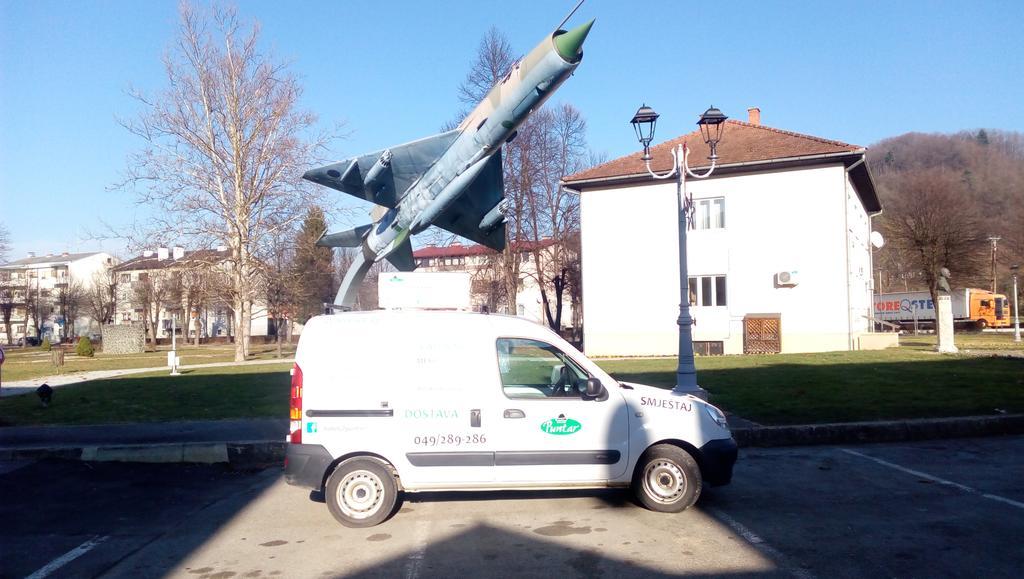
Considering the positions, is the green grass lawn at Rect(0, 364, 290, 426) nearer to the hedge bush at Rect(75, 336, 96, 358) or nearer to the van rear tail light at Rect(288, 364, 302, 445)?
the van rear tail light at Rect(288, 364, 302, 445)

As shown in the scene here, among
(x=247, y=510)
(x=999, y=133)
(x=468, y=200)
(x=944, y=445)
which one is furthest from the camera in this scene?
(x=999, y=133)

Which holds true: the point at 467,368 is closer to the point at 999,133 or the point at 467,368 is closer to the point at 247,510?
the point at 247,510

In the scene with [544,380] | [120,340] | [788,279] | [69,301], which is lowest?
[120,340]

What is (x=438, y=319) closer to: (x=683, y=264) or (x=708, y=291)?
(x=683, y=264)

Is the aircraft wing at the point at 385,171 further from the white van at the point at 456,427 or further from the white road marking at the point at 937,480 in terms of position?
the white road marking at the point at 937,480

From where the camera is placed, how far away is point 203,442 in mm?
10328

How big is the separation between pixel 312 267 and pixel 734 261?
30.4 meters

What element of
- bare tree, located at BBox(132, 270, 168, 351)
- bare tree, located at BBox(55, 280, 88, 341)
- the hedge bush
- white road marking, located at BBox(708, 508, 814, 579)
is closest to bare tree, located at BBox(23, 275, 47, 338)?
bare tree, located at BBox(55, 280, 88, 341)

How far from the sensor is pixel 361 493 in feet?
22.6

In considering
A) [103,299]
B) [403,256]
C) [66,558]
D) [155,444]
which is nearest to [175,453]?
[155,444]

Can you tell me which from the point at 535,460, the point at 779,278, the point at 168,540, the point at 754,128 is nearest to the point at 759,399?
the point at 535,460

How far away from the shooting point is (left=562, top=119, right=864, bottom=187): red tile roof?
30.7m

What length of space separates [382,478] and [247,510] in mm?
1800

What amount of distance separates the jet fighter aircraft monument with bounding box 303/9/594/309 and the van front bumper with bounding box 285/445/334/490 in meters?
8.66
